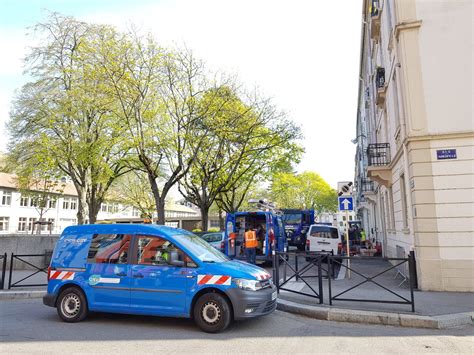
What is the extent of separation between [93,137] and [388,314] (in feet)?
59.4

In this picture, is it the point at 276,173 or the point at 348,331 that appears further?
the point at 276,173

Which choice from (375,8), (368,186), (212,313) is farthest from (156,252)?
(368,186)

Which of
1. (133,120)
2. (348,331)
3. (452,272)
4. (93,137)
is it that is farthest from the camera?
(93,137)

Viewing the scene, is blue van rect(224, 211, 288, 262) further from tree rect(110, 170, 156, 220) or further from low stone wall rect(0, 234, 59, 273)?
tree rect(110, 170, 156, 220)

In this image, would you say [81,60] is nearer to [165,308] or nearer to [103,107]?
[103,107]

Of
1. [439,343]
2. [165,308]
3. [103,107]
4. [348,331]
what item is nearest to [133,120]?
[103,107]

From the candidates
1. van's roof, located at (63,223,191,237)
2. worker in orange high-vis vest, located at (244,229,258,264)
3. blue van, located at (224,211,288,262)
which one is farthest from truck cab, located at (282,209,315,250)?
van's roof, located at (63,223,191,237)

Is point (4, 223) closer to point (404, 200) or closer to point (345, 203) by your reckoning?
point (345, 203)

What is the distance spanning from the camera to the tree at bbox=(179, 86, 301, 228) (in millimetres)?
18625

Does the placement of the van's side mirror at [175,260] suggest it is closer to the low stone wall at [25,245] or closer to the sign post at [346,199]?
the sign post at [346,199]

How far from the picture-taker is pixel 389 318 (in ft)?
20.8

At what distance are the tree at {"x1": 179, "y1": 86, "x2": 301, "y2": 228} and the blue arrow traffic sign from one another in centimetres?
875

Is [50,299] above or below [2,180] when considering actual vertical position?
below

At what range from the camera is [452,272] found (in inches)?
348
